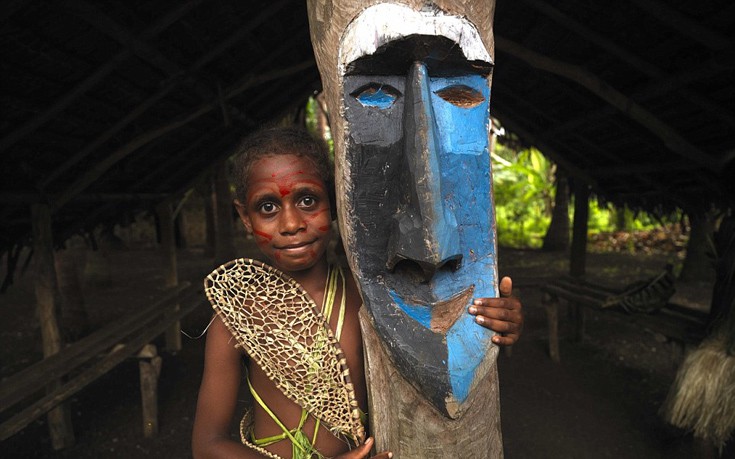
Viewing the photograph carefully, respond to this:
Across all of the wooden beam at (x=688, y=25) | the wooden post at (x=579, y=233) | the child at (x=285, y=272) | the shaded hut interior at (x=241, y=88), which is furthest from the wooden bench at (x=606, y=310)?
the child at (x=285, y=272)

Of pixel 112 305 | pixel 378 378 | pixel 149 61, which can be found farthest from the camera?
pixel 112 305

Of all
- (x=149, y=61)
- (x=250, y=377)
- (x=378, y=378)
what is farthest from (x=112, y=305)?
(x=378, y=378)

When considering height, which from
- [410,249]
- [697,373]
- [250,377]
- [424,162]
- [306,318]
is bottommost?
[697,373]

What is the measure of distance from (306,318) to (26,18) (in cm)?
169

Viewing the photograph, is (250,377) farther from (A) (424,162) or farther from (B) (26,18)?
(B) (26,18)

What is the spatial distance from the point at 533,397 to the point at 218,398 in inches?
131

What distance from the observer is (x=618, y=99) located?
2666 mm

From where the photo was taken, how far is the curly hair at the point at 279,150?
109cm

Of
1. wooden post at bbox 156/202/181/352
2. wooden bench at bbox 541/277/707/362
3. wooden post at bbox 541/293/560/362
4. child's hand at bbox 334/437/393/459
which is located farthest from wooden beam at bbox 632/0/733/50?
wooden post at bbox 156/202/181/352

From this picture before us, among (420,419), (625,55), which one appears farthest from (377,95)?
(625,55)

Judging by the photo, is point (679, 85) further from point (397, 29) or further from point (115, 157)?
point (115, 157)

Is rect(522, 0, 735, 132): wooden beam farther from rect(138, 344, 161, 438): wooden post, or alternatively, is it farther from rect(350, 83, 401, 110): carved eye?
rect(138, 344, 161, 438): wooden post

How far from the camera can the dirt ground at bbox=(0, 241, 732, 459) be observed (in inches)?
120

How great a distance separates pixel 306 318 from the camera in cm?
109
